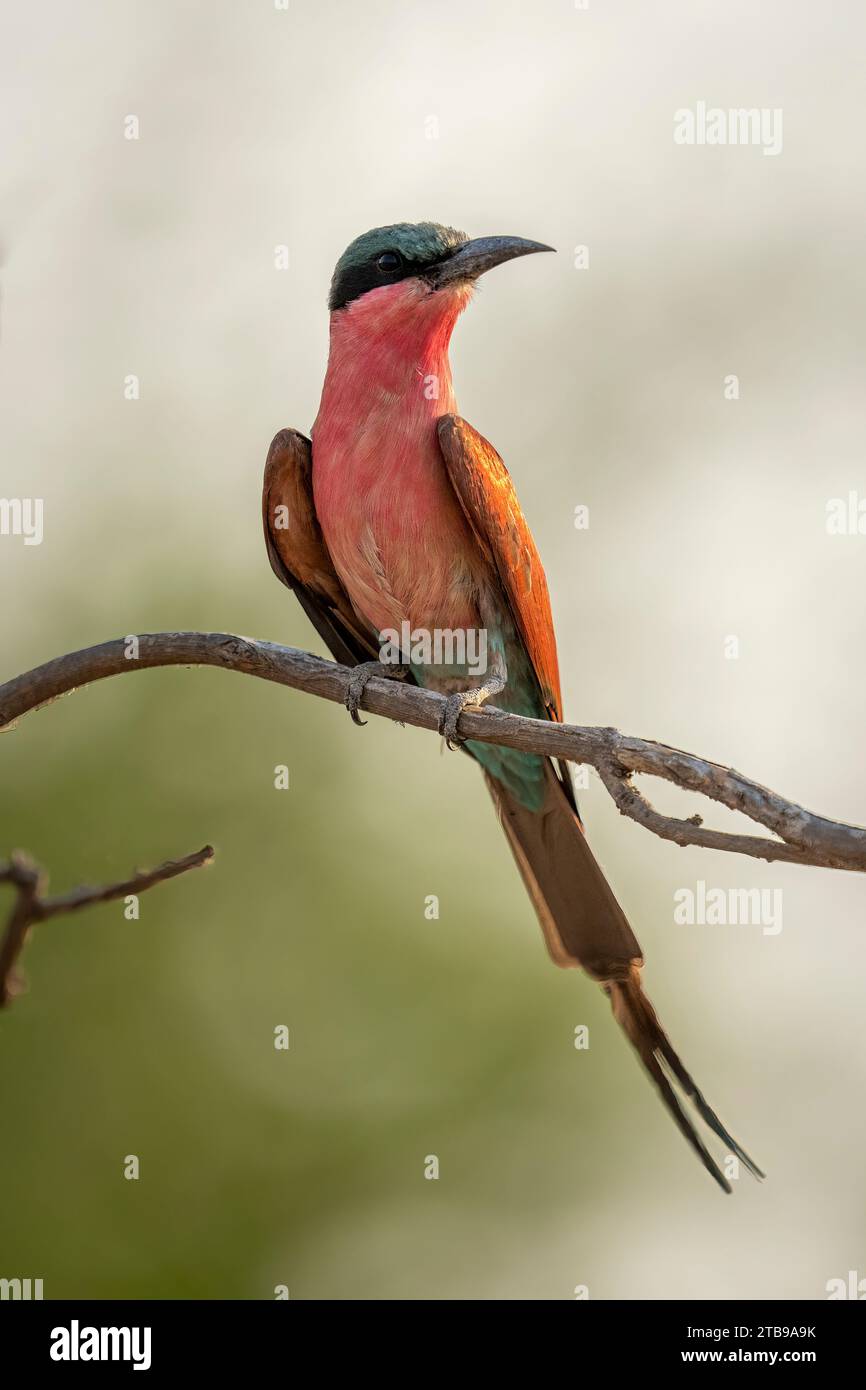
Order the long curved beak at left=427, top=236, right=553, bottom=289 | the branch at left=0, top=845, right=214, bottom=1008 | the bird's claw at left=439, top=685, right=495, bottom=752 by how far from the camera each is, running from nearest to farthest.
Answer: the branch at left=0, top=845, right=214, bottom=1008 < the bird's claw at left=439, top=685, right=495, bottom=752 < the long curved beak at left=427, top=236, right=553, bottom=289

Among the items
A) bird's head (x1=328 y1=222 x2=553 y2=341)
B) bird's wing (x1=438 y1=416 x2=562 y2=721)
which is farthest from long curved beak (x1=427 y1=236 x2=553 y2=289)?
bird's wing (x1=438 y1=416 x2=562 y2=721)

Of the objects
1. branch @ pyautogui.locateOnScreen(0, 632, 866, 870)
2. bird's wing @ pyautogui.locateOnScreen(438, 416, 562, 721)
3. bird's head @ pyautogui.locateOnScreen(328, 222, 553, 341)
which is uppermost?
bird's head @ pyautogui.locateOnScreen(328, 222, 553, 341)

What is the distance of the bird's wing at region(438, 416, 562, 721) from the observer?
3.99 meters

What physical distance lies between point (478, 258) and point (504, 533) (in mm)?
899

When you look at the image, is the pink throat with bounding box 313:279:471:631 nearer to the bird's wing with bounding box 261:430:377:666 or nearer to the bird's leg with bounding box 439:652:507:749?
the bird's wing with bounding box 261:430:377:666

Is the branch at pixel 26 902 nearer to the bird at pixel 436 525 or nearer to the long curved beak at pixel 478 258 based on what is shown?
the bird at pixel 436 525

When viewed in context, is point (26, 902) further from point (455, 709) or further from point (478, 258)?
point (478, 258)

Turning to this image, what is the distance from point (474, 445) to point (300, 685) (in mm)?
1186

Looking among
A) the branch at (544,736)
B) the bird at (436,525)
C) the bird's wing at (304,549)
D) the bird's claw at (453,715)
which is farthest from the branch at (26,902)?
the bird's wing at (304,549)

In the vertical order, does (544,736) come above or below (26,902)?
above

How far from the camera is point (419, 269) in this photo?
166 inches

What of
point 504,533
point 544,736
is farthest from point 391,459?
point 544,736

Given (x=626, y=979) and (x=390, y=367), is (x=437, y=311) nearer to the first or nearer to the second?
(x=390, y=367)

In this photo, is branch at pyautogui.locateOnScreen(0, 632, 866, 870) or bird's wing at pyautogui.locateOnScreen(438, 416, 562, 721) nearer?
branch at pyautogui.locateOnScreen(0, 632, 866, 870)
